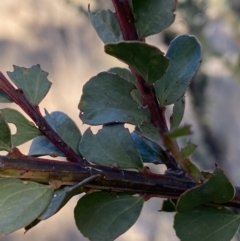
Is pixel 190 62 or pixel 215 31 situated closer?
pixel 190 62

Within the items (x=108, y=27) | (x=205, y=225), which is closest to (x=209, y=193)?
(x=205, y=225)

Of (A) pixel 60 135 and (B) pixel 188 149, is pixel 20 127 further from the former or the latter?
(B) pixel 188 149

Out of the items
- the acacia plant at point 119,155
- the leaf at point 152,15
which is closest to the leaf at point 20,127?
the acacia plant at point 119,155

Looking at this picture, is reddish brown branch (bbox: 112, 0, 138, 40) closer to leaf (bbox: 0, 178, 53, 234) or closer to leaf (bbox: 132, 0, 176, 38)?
leaf (bbox: 132, 0, 176, 38)

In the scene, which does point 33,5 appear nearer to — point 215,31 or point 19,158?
point 215,31

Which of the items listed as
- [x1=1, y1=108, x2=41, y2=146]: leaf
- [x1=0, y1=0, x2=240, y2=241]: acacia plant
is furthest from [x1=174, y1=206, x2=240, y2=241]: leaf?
[x1=1, y1=108, x2=41, y2=146]: leaf

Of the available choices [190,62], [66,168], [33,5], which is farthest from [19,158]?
[33,5]

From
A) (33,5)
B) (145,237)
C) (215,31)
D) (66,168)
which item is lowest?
(145,237)

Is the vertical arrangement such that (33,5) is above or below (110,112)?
Result: above

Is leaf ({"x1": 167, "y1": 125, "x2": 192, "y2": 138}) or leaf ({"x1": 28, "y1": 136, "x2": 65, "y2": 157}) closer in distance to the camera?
leaf ({"x1": 167, "y1": 125, "x2": 192, "y2": 138})
